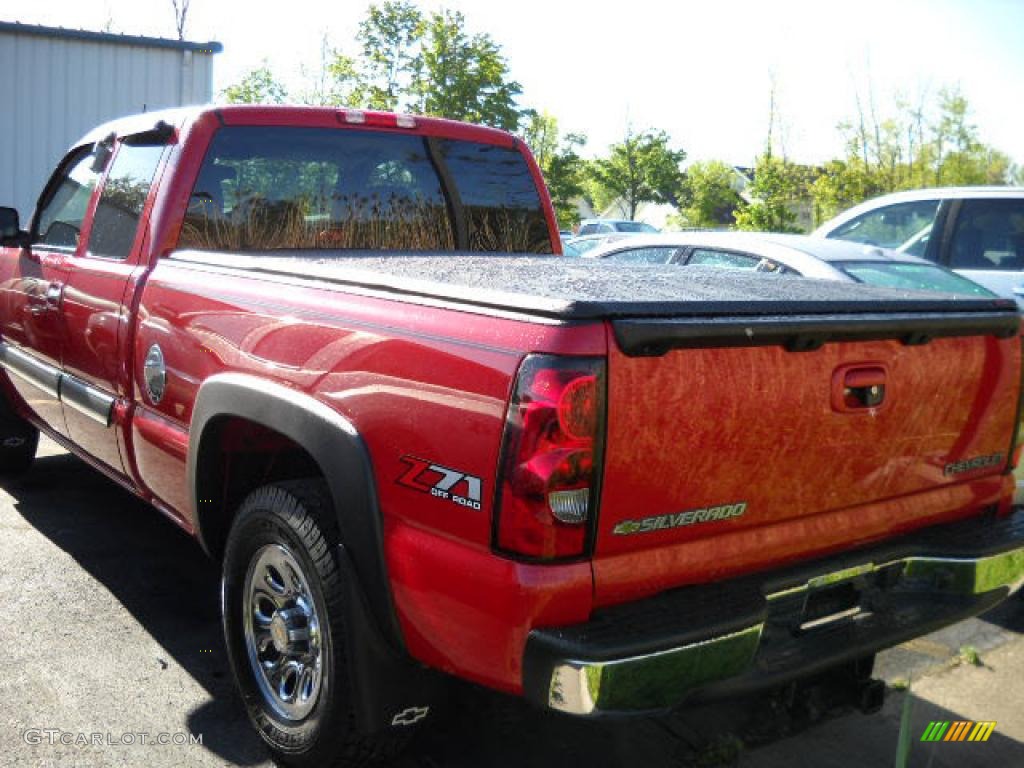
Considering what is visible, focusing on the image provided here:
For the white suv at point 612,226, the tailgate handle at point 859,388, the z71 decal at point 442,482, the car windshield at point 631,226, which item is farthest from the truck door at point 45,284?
the car windshield at point 631,226

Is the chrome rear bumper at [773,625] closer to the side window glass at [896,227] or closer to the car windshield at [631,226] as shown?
the side window glass at [896,227]

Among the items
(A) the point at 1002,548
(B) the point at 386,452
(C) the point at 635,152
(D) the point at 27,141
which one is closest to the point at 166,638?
(B) the point at 386,452

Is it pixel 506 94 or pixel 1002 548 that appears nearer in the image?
pixel 1002 548

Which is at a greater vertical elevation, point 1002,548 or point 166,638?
point 1002,548

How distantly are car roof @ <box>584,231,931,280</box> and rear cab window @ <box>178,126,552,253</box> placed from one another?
5.90 feet

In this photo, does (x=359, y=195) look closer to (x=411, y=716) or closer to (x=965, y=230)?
(x=411, y=716)

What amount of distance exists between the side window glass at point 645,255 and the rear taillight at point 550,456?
4.69 m

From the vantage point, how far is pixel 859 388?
2514 mm

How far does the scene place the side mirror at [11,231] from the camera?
4812mm

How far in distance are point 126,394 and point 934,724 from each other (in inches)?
120

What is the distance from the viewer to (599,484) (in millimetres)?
2113

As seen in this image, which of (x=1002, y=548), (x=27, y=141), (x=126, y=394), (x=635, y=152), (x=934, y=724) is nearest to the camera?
(x=1002, y=548)

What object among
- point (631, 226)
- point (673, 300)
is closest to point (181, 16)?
point (631, 226)

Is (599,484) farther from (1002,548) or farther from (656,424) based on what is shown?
(1002,548)
